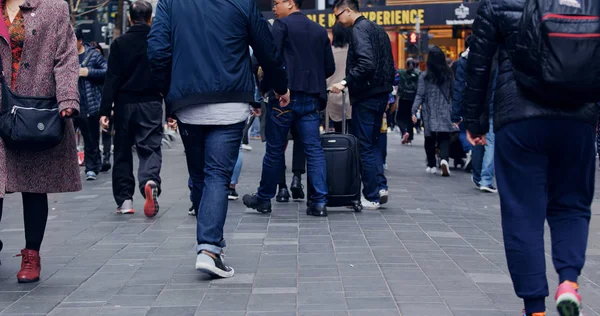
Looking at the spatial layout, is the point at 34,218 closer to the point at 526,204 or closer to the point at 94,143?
the point at 526,204

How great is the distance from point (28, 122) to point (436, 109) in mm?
8563

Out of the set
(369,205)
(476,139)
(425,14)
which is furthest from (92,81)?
(425,14)

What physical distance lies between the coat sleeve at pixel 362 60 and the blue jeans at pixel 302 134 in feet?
1.39

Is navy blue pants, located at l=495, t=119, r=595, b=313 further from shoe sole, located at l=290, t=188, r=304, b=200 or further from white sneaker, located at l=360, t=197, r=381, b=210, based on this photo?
shoe sole, located at l=290, t=188, r=304, b=200

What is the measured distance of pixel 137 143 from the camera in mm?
8477

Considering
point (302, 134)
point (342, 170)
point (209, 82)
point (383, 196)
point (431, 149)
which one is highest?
point (209, 82)

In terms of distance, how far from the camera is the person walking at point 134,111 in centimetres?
827

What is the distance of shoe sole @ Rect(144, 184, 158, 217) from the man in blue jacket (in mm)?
2570

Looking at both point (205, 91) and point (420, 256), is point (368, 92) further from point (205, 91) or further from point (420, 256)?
point (205, 91)

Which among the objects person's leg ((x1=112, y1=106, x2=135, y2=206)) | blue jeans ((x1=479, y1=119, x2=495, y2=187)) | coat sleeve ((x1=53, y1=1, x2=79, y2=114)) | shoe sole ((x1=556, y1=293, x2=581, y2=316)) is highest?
coat sleeve ((x1=53, y1=1, x2=79, y2=114))

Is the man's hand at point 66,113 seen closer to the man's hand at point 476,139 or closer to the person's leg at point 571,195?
the man's hand at point 476,139

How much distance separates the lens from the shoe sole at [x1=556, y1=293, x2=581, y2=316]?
12.8 feet

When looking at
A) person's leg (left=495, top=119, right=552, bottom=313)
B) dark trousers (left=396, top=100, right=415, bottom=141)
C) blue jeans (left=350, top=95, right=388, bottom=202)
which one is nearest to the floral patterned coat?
person's leg (left=495, top=119, right=552, bottom=313)

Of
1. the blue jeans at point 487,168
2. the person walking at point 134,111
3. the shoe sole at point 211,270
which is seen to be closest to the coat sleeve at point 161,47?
the shoe sole at point 211,270
